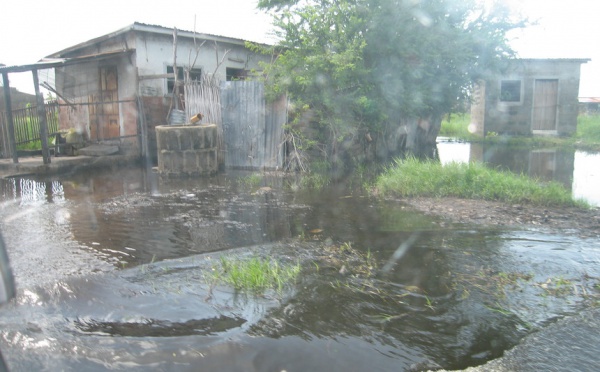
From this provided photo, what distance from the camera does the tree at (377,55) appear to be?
1006 cm

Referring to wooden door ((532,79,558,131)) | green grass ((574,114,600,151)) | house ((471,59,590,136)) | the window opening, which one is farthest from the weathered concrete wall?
wooden door ((532,79,558,131))

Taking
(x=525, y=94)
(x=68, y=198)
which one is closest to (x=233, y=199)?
(x=68, y=198)

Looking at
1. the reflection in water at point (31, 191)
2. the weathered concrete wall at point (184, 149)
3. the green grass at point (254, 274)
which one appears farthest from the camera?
the weathered concrete wall at point (184, 149)

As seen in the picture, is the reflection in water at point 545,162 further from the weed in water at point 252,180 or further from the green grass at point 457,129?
the green grass at point 457,129

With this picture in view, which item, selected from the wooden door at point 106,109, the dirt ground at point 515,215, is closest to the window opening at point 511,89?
the dirt ground at point 515,215

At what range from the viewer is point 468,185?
8.52m

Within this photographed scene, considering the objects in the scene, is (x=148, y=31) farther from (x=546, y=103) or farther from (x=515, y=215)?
(x=546, y=103)

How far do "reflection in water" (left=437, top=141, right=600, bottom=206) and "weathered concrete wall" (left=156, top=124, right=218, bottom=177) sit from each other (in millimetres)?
5535

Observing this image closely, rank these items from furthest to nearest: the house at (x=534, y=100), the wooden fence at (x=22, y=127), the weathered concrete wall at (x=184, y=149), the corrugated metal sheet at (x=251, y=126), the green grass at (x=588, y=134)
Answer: the house at (x=534, y=100) → the green grass at (x=588, y=134) → the wooden fence at (x=22, y=127) → the corrugated metal sheet at (x=251, y=126) → the weathered concrete wall at (x=184, y=149)

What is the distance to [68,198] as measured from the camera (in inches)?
352

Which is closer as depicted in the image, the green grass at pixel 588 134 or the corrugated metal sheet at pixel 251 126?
the corrugated metal sheet at pixel 251 126

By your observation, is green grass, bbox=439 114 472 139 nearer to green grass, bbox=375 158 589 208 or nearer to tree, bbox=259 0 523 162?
tree, bbox=259 0 523 162

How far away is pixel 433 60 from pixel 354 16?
2143 millimetres

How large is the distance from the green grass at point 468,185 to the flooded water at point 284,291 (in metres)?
1.27
